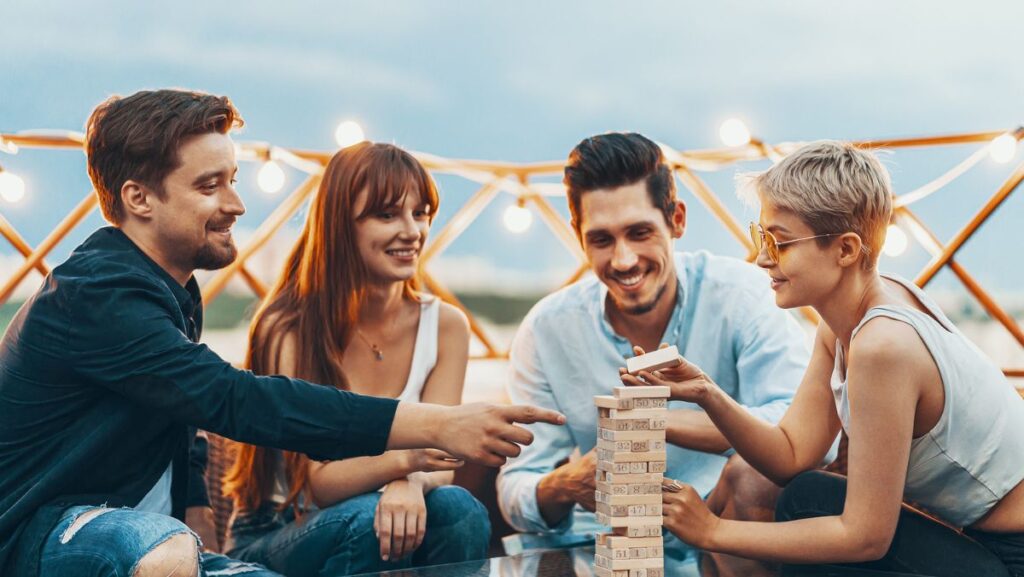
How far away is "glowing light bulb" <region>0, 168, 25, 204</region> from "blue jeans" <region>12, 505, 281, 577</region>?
1.41 metres

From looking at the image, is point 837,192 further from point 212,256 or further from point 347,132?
point 347,132

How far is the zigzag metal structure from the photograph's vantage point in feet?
7.81

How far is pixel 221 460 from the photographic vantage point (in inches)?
65.6

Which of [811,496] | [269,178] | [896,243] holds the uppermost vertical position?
[269,178]

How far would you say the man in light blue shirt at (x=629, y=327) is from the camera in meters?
1.57

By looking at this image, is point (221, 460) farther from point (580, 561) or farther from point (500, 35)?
point (500, 35)

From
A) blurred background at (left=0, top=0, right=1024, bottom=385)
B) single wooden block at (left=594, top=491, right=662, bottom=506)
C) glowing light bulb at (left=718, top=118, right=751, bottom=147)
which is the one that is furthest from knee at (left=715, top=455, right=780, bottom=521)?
blurred background at (left=0, top=0, right=1024, bottom=385)

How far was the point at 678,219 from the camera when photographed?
5.46ft

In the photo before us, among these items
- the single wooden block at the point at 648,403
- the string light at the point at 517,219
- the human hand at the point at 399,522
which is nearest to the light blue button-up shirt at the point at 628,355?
the human hand at the point at 399,522

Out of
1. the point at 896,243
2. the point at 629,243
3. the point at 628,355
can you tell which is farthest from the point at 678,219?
the point at 896,243

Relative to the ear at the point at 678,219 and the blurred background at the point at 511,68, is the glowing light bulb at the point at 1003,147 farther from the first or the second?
the blurred background at the point at 511,68

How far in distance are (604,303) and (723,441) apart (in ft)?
1.17

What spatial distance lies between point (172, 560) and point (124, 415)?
0.67ft

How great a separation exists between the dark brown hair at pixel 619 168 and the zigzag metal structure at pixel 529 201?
0.72 meters
